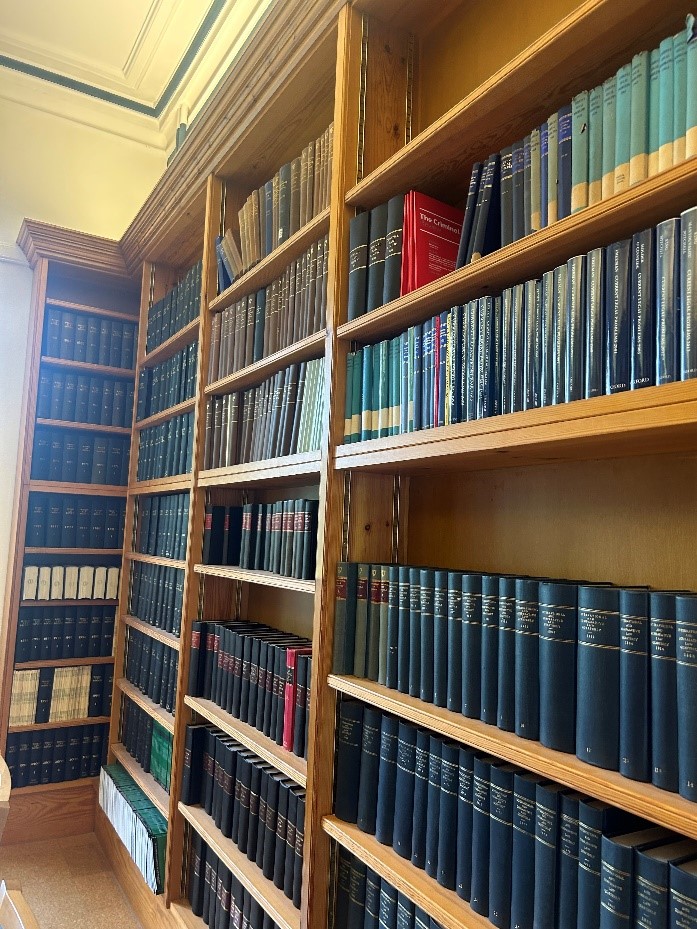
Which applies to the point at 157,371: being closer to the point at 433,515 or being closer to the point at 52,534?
the point at 52,534

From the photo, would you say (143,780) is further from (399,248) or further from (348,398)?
Answer: (399,248)

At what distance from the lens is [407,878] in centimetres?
124

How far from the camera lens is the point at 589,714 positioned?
3.24ft

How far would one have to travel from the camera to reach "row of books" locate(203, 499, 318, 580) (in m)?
1.76

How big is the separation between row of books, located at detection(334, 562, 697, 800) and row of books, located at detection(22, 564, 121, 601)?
2.21 metres

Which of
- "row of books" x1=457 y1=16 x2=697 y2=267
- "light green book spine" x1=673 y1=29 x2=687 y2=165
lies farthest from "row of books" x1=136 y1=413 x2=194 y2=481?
"light green book spine" x1=673 y1=29 x2=687 y2=165

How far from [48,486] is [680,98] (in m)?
2.93

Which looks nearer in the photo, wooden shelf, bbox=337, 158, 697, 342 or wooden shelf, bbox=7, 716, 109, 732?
wooden shelf, bbox=337, 158, 697, 342

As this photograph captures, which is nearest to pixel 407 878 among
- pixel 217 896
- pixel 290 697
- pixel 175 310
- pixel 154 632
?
pixel 290 697

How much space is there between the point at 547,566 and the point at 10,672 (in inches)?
103

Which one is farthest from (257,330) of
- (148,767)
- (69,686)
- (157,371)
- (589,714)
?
(69,686)

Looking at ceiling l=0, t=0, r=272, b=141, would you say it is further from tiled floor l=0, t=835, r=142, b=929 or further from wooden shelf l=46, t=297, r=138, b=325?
tiled floor l=0, t=835, r=142, b=929

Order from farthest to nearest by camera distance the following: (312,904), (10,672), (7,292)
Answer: (7,292) → (10,672) → (312,904)

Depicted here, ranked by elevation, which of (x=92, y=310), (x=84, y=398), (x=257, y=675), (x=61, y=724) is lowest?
(x=61, y=724)
